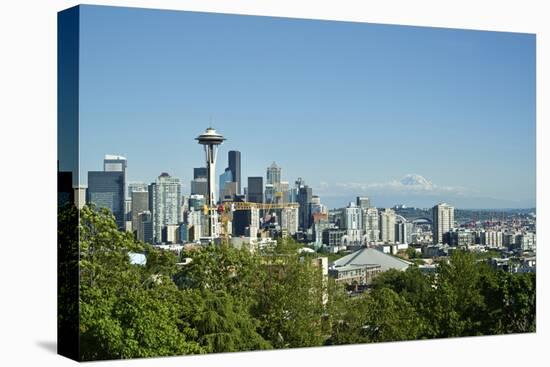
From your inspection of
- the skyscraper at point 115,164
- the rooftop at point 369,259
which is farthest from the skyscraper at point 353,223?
the skyscraper at point 115,164

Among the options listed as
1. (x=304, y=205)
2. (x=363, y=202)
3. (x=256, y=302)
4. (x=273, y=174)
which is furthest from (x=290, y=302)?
(x=273, y=174)

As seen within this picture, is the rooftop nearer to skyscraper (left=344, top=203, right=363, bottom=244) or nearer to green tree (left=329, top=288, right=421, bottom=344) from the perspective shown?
skyscraper (left=344, top=203, right=363, bottom=244)

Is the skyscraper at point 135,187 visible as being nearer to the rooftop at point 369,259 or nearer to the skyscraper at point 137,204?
the skyscraper at point 137,204

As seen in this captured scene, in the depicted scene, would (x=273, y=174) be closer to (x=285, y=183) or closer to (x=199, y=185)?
(x=285, y=183)

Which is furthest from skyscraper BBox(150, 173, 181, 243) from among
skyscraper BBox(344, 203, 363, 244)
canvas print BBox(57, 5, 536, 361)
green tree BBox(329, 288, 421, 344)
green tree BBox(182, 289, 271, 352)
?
green tree BBox(329, 288, 421, 344)

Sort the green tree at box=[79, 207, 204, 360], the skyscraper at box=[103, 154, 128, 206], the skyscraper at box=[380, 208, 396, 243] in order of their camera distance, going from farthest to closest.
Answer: the skyscraper at box=[380, 208, 396, 243] → the skyscraper at box=[103, 154, 128, 206] → the green tree at box=[79, 207, 204, 360]

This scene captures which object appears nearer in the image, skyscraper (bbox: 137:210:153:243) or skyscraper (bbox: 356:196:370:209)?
skyscraper (bbox: 137:210:153:243)

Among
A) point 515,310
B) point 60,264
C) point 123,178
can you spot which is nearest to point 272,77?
point 123,178
